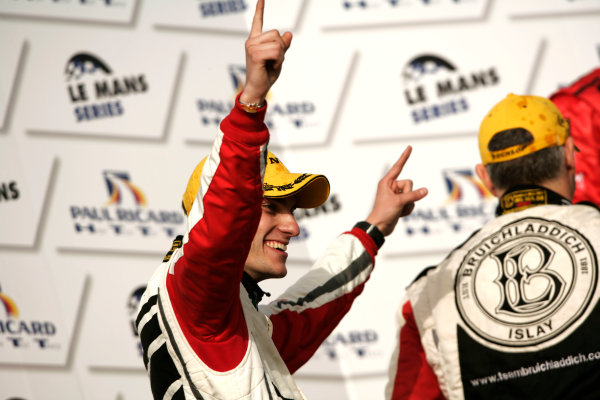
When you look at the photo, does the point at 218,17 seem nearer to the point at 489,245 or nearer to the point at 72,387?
the point at 72,387

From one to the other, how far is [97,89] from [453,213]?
1866mm

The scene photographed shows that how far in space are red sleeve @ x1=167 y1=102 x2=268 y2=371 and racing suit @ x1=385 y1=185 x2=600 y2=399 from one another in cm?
67

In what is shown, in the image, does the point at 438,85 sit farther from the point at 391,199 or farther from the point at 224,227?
the point at 224,227

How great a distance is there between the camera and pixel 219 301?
1164 mm

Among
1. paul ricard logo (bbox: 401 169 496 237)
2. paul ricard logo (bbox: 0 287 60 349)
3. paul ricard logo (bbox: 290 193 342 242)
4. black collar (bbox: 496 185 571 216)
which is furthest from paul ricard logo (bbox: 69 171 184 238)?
black collar (bbox: 496 185 571 216)

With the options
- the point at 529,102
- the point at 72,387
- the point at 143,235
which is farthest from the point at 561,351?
the point at 72,387

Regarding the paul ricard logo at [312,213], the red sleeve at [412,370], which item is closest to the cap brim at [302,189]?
the red sleeve at [412,370]

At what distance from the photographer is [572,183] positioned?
1.75 meters

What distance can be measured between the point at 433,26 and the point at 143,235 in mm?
1784

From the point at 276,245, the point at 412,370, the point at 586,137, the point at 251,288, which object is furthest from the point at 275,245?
the point at 586,137

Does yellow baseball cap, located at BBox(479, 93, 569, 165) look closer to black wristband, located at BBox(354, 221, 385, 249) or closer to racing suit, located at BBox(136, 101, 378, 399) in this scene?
black wristband, located at BBox(354, 221, 385, 249)

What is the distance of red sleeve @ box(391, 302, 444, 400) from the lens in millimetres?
1740

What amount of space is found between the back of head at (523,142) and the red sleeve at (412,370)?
412 mm

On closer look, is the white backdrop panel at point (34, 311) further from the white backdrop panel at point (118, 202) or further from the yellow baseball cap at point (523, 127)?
the yellow baseball cap at point (523, 127)
